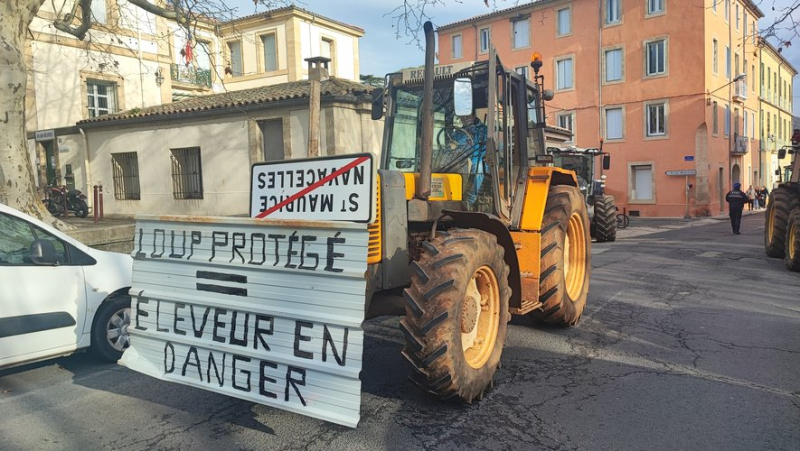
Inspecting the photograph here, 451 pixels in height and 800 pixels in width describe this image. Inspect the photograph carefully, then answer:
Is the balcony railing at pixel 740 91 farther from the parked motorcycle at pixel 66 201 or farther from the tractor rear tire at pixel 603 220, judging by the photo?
the parked motorcycle at pixel 66 201

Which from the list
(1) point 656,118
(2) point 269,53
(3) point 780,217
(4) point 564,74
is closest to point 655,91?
(1) point 656,118

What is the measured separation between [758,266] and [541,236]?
7386 millimetres

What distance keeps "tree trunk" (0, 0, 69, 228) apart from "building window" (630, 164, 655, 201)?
90.5 feet

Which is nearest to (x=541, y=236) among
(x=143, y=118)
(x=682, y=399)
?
(x=682, y=399)

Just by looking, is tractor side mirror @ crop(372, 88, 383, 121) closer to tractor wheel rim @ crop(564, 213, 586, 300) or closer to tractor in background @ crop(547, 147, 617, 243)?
tractor wheel rim @ crop(564, 213, 586, 300)

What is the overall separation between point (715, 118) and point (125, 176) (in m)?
27.6

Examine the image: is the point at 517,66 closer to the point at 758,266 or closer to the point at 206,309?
the point at 758,266

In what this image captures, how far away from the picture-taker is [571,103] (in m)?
31.9

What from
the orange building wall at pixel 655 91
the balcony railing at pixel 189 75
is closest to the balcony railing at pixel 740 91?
the orange building wall at pixel 655 91

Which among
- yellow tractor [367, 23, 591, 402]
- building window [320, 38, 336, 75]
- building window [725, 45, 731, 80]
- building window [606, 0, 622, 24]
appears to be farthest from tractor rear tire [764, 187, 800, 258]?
building window [320, 38, 336, 75]

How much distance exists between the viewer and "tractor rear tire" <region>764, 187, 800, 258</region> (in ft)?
35.4

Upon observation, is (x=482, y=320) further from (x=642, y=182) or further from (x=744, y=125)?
(x=744, y=125)

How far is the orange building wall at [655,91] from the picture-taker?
28.0 m

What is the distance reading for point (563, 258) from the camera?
5.73 meters
